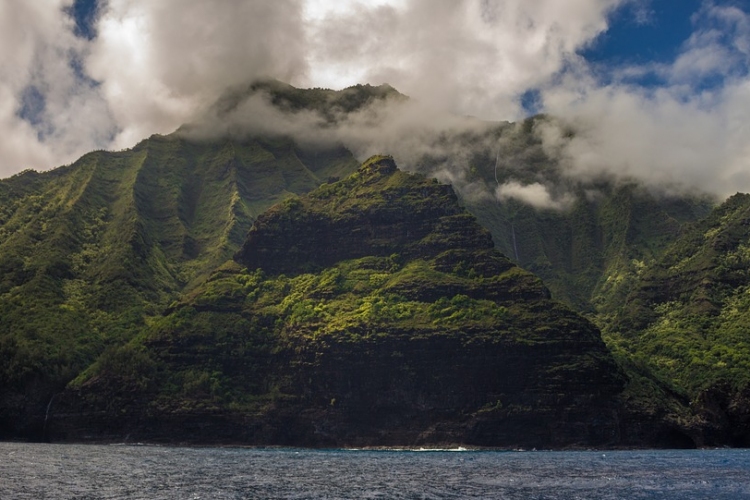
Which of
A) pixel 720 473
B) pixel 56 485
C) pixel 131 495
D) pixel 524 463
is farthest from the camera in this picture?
pixel 524 463

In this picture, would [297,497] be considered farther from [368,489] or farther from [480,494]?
[480,494]

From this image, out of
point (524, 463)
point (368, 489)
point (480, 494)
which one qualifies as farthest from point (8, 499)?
point (524, 463)

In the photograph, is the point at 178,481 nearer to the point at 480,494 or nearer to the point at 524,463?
the point at 480,494

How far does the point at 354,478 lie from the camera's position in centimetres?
12888

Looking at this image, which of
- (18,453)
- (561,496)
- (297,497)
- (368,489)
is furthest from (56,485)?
(18,453)

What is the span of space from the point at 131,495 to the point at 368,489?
97.8 ft

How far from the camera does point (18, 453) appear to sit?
173250 millimetres

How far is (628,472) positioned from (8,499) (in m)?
95.7

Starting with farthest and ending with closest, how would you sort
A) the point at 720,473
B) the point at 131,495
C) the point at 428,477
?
the point at 720,473, the point at 428,477, the point at 131,495

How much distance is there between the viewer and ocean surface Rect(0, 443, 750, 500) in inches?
4092

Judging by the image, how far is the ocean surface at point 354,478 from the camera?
10394cm

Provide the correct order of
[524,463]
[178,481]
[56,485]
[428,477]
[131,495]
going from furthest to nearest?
[524,463] → [428,477] → [178,481] → [56,485] → [131,495]

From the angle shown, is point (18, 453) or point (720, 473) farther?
point (18, 453)

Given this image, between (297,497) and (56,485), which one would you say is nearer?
(297,497)
